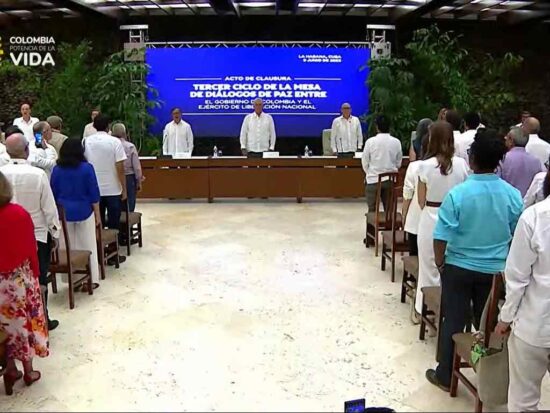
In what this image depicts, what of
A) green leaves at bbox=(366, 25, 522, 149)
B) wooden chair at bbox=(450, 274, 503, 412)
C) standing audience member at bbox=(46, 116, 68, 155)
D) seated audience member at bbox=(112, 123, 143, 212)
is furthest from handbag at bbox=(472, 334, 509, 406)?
green leaves at bbox=(366, 25, 522, 149)

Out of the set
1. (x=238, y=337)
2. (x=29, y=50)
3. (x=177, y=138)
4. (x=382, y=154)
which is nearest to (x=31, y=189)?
(x=238, y=337)

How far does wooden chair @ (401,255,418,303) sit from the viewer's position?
15.7 ft

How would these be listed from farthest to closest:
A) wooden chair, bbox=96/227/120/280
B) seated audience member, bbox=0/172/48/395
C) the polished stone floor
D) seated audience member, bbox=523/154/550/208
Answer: wooden chair, bbox=96/227/120/280 < seated audience member, bbox=523/154/550/208 < the polished stone floor < seated audience member, bbox=0/172/48/395

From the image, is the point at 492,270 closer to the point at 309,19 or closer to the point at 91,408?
the point at 91,408

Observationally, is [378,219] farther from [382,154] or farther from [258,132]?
[258,132]

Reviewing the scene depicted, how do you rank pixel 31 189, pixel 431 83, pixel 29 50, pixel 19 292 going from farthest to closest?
pixel 29 50, pixel 431 83, pixel 31 189, pixel 19 292

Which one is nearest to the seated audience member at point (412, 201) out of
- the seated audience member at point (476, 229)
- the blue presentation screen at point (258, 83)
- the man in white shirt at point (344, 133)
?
the seated audience member at point (476, 229)

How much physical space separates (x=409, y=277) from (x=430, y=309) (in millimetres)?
1059

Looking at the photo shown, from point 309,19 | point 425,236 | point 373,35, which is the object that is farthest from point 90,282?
point 309,19

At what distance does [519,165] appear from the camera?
536 centimetres

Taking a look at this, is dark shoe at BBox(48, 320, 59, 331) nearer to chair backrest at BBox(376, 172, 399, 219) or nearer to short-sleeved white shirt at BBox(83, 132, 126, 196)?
short-sleeved white shirt at BBox(83, 132, 126, 196)

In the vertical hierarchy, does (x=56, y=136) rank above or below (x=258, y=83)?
below

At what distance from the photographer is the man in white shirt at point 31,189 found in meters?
4.23

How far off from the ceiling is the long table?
3145 mm
